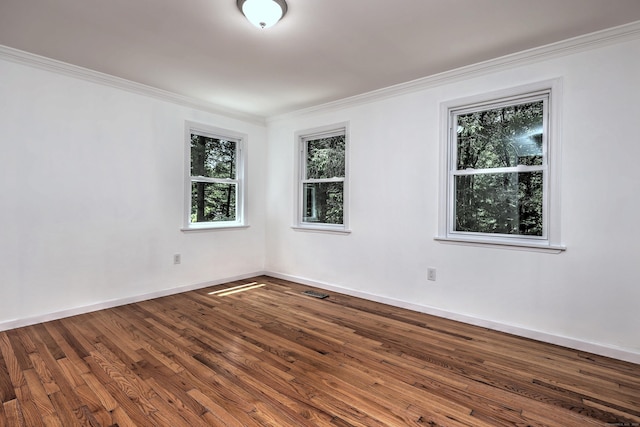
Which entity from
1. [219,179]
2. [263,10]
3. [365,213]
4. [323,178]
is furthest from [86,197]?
[365,213]

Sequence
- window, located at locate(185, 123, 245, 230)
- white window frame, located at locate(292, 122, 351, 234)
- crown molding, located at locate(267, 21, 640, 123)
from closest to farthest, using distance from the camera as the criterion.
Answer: crown molding, located at locate(267, 21, 640, 123)
white window frame, located at locate(292, 122, 351, 234)
window, located at locate(185, 123, 245, 230)

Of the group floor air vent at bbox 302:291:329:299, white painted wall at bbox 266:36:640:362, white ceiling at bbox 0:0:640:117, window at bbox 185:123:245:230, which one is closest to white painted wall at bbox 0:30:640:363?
white painted wall at bbox 266:36:640:362

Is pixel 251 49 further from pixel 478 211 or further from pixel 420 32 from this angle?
pixel 478 211

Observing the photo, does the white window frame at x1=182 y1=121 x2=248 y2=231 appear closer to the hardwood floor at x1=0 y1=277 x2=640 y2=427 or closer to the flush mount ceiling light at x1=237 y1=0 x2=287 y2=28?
the hardwood floor at x1=0 y1=277 x2=640 y2=427

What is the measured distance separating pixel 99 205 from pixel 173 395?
2.38 meters

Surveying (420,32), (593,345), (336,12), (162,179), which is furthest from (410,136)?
(162,179)

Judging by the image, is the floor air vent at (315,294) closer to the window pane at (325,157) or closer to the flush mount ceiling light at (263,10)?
the window pane at (325,157)

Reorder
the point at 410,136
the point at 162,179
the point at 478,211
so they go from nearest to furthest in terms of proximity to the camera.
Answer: the point at 478,211
the point at 410,136
the point at 162,179

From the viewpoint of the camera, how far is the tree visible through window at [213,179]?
14.3 ft

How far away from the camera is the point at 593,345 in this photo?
2576mm

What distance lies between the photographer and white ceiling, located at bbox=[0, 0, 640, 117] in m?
2.21

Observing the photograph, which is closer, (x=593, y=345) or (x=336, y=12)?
(x=336, y=12)

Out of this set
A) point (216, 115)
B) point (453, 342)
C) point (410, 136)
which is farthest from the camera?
point (216, 115)

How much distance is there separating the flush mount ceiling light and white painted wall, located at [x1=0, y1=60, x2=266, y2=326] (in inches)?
85.4
